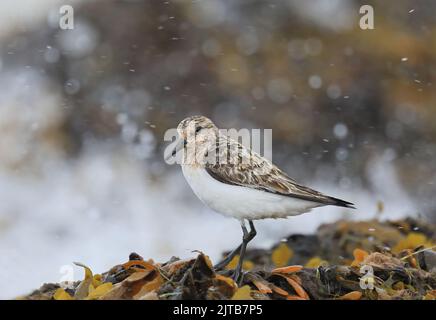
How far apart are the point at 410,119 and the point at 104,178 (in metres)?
3.28

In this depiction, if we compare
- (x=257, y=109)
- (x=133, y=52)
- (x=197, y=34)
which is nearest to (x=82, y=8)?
(x=133, y=52)

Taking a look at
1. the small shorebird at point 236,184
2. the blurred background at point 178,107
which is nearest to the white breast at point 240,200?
the small shorebird at point 236,184

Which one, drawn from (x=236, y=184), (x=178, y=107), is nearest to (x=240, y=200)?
(x=236, y=184)

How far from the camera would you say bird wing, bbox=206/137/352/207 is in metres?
3.38

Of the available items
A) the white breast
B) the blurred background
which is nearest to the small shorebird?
the white breast

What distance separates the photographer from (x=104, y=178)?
23.9 feet

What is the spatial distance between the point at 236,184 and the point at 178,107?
3777mm

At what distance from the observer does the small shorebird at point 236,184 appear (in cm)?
335

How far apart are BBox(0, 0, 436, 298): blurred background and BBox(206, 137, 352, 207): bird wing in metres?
3.38

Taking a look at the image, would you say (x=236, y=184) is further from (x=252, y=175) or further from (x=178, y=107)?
(x=178, y=107)

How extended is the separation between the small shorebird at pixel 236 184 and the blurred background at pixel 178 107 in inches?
134

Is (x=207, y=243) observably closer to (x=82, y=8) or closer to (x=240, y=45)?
(x=240, y=45)

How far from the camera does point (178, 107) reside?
23.2 feet

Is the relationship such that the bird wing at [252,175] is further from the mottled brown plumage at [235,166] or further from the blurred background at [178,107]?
the blurred background at [178,107]
